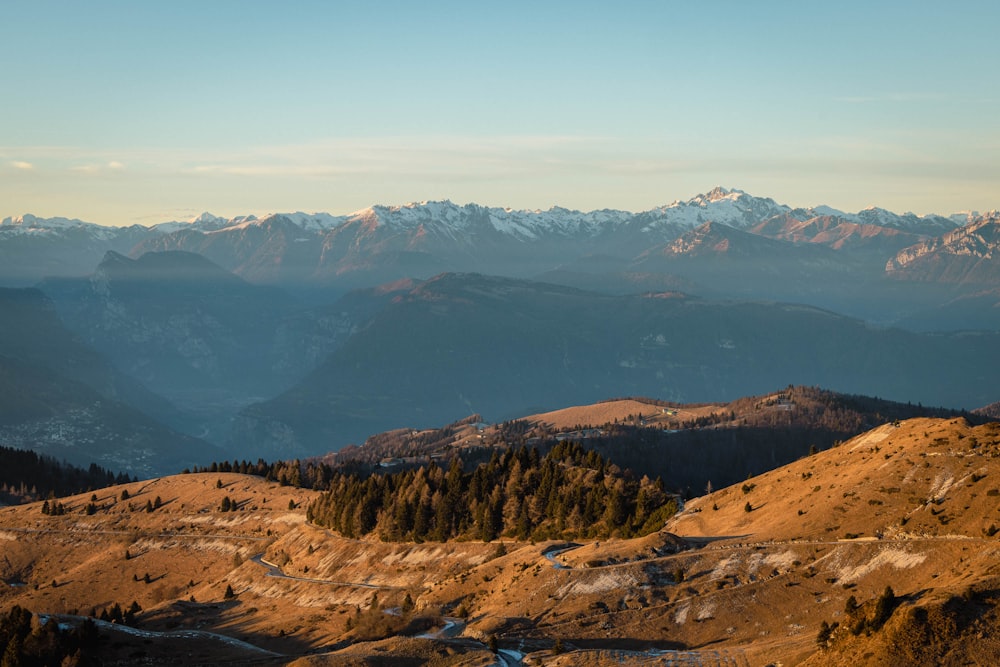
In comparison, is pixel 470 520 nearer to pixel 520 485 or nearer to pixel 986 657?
pixel 520 485

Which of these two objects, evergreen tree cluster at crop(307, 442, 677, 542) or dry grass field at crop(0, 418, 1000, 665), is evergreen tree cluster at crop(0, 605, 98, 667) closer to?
dry grass field at crop(0, 418, 1000, 665)

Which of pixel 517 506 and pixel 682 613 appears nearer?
pixel 682 613

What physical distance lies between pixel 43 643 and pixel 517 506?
78365 millimetres

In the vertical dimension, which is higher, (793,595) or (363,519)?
(793,595)

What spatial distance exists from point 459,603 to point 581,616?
20092 millimetres

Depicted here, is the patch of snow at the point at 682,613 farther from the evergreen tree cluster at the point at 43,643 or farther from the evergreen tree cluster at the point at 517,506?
the evergreen tree cluster at the point at 43,643

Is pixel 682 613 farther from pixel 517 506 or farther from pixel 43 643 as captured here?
pixel 517 506

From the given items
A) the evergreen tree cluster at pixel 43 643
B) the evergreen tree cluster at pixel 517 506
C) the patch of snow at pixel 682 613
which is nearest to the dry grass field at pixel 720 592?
the patch of snow at pixel 682 613

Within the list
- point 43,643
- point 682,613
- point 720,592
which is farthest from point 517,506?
point 43,643

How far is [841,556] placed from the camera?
387ft

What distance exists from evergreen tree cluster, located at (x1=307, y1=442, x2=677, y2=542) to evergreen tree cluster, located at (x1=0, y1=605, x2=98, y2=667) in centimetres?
6385

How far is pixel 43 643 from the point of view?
119 meters

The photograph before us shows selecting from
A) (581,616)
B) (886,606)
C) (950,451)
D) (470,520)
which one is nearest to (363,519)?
(470,520)

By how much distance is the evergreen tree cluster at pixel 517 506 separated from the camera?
170m
